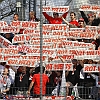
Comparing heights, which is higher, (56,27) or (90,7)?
(90,7)

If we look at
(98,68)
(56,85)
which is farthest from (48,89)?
(98,68)

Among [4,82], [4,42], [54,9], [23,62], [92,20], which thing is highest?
[54,9]

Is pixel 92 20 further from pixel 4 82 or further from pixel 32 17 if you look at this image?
pixel 4 82

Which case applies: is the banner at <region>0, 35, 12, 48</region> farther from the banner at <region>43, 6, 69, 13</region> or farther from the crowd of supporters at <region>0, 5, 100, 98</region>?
the banner at <region>43, 6, 69, 13</region>

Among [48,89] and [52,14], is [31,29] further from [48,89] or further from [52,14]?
[48,89]

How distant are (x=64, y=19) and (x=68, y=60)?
1.04 meters

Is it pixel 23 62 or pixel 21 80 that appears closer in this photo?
pixel 21 80

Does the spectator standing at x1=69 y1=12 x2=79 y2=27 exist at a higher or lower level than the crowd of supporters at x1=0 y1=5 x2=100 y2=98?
higher

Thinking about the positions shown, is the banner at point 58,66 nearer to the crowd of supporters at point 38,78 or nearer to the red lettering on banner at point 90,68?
the crowd of supporters at point 38,78

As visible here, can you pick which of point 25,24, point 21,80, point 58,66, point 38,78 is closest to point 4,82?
point 21,80

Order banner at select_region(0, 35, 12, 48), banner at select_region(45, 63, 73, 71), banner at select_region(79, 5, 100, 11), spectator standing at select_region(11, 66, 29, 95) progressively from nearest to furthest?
spectator standing at select_region(11, 66, 29, 95)
banner at select_region(45, 63, 73, 71)
banner at select_region(79, 5, 100, 11)
banner at select_region(0, 35, 12, 48)

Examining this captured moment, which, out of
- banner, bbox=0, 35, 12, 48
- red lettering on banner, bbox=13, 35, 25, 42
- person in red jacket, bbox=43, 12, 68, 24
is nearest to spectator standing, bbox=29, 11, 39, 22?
person in red jacket, bbox=43, 12, 68, 24

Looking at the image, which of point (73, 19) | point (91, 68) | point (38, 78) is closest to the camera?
point (38, 78)

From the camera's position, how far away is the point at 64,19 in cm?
1083
